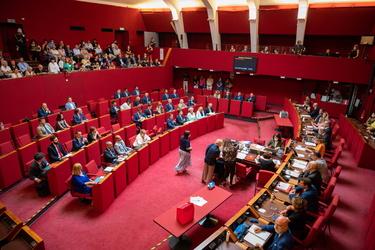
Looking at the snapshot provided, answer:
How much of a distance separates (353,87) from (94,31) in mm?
17543

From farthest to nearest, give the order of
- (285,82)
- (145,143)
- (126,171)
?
(285,82) → (145,143) → (126,171)

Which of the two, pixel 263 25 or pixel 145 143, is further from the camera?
pixel 263 25

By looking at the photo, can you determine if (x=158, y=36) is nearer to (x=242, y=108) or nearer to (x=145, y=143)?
(x=242, y=108)

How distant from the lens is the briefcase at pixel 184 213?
185 inches

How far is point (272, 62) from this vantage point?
52.1 ft

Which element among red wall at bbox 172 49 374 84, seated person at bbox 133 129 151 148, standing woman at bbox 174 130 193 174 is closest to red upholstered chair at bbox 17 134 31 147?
Result: seated person at bbox 133 129 151 148

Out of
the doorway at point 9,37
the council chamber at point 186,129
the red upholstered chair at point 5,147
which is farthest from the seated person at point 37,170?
the doorway at point 9,37

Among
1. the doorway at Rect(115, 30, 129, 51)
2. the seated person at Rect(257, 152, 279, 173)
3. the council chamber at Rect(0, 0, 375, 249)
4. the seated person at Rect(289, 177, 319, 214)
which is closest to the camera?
the seated person at Rect(289, 177, 319, 214)

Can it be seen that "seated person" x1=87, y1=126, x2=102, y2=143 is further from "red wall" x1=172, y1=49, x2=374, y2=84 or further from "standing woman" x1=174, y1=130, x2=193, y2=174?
"red wall" x1=172, y1=49, x2=374, y2=84

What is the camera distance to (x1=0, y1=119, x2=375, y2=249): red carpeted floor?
5383 mm

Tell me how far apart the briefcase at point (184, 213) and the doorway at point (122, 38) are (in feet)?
60.1

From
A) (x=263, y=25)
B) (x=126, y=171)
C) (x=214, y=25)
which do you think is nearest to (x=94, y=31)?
(x=214, y=25)

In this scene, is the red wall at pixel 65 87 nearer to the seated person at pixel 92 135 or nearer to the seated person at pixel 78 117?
the seated person at pixel 78 117

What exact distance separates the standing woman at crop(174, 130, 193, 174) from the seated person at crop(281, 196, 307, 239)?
3.84 metres
